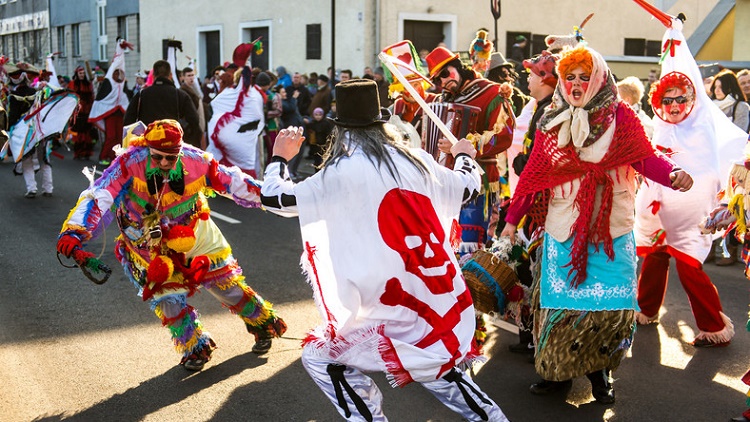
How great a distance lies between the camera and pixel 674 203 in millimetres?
5973

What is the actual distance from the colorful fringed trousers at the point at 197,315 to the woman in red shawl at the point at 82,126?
13.7 metres

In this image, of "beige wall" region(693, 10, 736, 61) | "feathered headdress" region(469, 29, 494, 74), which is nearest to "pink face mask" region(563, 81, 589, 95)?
"feathered headdress" region(469, 29, 494, 74)

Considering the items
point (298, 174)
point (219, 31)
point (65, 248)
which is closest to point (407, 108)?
point (65, 248)

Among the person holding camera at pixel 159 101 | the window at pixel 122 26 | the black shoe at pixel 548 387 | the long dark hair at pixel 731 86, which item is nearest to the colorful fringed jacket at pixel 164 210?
the black shoe at pixel 548 387

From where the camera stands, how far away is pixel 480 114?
577cm

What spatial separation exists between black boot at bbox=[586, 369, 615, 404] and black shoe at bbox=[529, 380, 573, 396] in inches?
7.3

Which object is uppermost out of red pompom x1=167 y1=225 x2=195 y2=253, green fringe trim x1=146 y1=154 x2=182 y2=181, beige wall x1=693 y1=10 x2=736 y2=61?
beige wall x1=693 y1=10 x2=736 y2=61

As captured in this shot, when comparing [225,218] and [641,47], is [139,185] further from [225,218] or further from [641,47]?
[641,47]

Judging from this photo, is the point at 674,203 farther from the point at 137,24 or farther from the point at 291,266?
the point at 137,24

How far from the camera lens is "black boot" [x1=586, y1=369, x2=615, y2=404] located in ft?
15.7

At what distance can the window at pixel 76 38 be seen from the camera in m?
37.6

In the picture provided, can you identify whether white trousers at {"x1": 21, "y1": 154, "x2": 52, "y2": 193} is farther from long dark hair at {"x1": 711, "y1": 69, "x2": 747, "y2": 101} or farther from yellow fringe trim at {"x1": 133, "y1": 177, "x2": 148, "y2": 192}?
long dark hair at {"x1": 711, "y1": 69, "x2": 747, "y2": 101}

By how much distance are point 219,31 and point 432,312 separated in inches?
959

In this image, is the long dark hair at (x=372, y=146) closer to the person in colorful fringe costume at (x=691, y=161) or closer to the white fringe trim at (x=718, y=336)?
the person in colorful fringe costume at (x=691, y=161)
